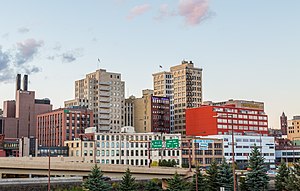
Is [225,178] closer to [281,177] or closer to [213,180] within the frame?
[213,180]

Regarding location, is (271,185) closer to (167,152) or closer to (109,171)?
(109,171)

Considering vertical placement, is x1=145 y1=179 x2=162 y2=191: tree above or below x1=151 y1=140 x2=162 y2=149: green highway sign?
below

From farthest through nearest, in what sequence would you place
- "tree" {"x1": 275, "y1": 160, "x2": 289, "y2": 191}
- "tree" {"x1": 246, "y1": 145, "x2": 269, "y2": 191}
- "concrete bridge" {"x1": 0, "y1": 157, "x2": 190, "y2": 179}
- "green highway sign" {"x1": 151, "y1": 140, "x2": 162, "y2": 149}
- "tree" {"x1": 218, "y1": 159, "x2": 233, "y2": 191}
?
"green highway sign" {"x1": 151, "y1": 140, "x2": 162, "y2": 149}, "tree" {"x1": 275, "y1": 160, "x2": 289, "y2": 191}, "tree" {"x1": 218, "y1": 159, "x2": 233, "y2": 191}, "tree" {"x1": 246, "y1": 145, "x2": 269, "y2": 191}, "concrete bridge" {"x1": 0, "y1": 157, "x2": 190, "y2": 179}

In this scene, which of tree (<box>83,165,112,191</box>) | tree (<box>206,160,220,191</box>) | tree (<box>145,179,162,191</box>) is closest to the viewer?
tree (<box>83,165,112,191</box>)

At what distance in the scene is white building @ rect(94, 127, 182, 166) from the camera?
17875cm

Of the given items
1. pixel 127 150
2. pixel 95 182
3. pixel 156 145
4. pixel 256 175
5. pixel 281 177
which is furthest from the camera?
pixel 127 150

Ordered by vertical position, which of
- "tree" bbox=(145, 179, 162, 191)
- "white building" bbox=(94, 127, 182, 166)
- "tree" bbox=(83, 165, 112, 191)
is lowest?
"tree" bbox=(145, 179, 162, 191)

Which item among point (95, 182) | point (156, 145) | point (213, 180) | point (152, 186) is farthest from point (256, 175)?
point (156, 145)

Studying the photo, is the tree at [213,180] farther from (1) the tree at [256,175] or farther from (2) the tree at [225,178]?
(1) the tree at [256,175]

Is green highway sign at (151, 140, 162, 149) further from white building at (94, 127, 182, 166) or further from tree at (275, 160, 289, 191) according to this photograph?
white building at (94, 127, 182, 166)

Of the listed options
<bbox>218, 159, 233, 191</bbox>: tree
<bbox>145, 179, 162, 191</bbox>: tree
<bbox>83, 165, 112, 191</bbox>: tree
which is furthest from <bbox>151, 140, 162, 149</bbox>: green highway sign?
<bbox>83, 165, 112, 191</bbox>: tree

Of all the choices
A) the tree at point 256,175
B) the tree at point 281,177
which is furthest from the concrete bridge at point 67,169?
the tree at point 281,177

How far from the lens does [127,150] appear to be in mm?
182000

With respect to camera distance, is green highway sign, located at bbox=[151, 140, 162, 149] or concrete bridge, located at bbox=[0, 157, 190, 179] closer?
concrete bridge, located at bbox=[0, 157, 190, 179]
